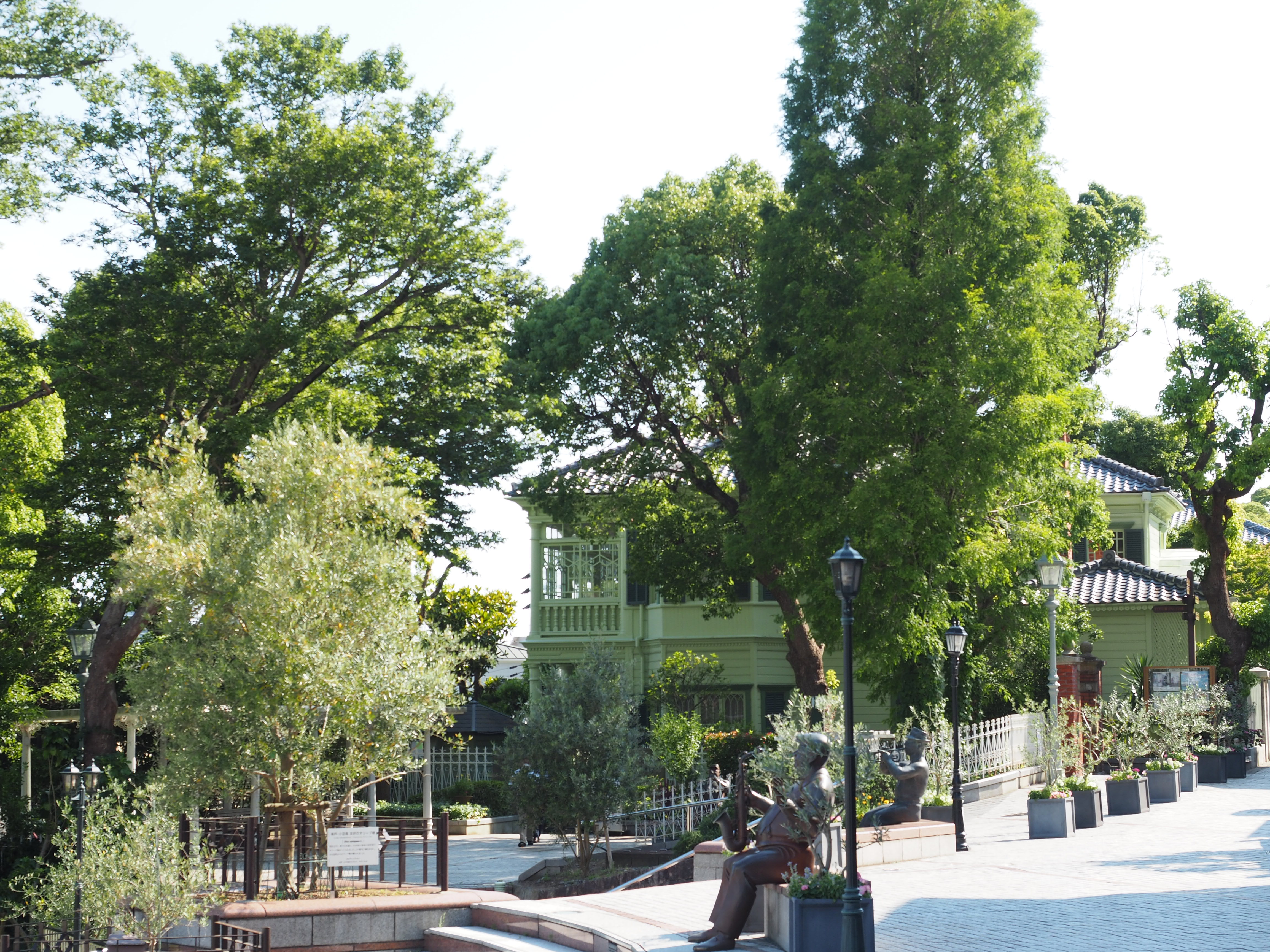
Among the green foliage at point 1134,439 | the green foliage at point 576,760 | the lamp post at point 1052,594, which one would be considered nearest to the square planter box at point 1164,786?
the lamp post at point 1052,594

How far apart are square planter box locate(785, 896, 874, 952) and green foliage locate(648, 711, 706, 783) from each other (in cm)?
1333

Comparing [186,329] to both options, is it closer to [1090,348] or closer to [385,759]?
[385,759]

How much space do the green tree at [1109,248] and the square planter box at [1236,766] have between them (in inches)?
539

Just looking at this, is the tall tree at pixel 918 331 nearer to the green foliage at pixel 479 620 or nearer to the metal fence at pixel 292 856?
the metal fence at pixel 292 856

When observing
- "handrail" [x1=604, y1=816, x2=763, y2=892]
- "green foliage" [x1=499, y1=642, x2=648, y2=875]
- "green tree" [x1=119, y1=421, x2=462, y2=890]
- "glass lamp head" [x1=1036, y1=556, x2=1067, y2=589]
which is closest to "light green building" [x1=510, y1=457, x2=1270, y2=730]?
"glass lamp head" [x1=1036, y1=556, x2=1067, y2=589]

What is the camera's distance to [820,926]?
9.93 m

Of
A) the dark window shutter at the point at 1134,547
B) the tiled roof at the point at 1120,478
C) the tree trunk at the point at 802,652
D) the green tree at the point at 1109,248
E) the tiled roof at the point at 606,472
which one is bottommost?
the tree trunk at the point at 802,652

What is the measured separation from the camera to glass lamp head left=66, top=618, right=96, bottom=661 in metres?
23.6

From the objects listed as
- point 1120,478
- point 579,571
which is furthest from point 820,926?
point 1120,478

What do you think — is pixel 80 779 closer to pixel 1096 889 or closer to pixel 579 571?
pixel 1096 889

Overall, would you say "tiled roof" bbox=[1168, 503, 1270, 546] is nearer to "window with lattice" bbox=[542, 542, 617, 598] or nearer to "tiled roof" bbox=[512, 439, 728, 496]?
"window with lattice" bbox=[542, 542, 617, 598]

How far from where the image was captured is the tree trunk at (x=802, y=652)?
2595cm

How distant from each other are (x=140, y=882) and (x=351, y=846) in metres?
2.49

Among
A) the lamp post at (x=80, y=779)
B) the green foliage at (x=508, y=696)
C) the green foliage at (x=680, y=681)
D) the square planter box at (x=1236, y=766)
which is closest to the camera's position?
the lamp post at (x=80, y=779)
